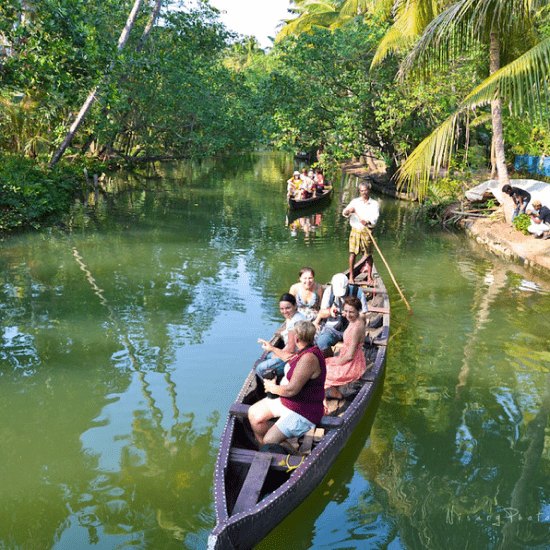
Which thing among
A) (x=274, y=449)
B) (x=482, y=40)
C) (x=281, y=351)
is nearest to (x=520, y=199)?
(x=482, y=40)

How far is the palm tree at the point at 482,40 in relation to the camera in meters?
12.3

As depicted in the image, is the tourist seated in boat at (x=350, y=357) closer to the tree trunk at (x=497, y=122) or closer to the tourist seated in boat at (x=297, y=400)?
the tourist seated in boat at (x=297, y=400)

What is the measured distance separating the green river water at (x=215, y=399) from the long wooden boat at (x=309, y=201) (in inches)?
238

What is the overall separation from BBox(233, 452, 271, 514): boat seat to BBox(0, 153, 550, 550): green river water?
45 centimetres

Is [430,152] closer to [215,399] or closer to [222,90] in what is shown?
[215,399]

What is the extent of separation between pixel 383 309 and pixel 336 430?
3.62 m

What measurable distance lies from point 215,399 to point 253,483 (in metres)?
2.51

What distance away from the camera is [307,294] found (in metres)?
7.89

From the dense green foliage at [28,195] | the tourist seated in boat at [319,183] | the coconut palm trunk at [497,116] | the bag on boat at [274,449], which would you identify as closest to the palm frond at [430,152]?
the coconut palm trunk at [497,116]

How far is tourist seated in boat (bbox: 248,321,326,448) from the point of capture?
5145mm

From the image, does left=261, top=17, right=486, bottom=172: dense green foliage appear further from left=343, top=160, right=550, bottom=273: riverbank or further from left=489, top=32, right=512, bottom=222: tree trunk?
left=343, top=160, right=550, bottom=273: riverbank

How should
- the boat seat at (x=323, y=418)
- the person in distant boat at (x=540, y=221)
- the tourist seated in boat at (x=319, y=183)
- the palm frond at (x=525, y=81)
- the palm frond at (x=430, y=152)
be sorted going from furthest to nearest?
the tourist seated in boat at (x=319, y=183) < the person in distant boat at (x=540, y=221) < the palm frond at (x=430, y=152) < the palm frond at (x=525, y=81) < the boat seat at (x=323, y=418)

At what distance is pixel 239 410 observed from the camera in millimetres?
5660

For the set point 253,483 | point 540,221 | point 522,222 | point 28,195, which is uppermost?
point 540,221
